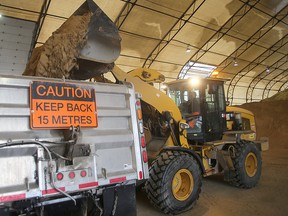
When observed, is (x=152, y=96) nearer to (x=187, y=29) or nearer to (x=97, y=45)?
(x=97, y=45)

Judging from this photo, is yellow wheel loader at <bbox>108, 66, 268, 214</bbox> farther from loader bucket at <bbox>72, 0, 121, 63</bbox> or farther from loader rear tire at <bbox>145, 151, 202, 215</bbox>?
loader bucket at <bbox>72, 0, 121, 63</bbox>

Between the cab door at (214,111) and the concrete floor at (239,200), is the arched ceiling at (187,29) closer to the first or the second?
the cab door at (214,111)

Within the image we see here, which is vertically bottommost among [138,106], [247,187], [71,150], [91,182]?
[247,187]

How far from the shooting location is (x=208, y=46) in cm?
1820

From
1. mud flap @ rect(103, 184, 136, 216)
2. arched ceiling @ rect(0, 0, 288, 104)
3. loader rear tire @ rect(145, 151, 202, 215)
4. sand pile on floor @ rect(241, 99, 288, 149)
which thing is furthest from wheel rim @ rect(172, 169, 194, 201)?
sand pile on floor @ rect(241, 99, 288, 149)

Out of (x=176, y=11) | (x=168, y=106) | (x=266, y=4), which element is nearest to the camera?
(x=168, y=106)

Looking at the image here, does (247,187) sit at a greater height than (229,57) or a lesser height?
lesser

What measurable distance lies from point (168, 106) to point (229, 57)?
16910mm

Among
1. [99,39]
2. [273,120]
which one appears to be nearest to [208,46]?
[273,120]

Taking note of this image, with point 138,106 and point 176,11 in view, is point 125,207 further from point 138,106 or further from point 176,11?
point 176,11

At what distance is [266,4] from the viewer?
1597cm

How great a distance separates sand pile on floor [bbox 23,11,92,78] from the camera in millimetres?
3238

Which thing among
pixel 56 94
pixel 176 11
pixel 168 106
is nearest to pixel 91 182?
pixel 56 94

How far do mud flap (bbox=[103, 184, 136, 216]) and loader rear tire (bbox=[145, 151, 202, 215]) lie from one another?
1529mm
